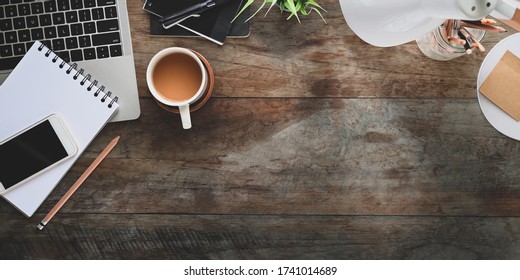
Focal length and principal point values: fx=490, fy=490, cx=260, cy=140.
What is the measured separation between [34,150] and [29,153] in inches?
0.4

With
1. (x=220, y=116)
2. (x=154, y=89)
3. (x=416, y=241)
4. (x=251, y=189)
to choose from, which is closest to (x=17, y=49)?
(x=154, y=89)

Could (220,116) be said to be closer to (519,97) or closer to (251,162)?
(251,162)

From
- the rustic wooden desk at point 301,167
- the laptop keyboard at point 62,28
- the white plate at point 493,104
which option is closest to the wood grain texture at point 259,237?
the rustic wooden desk at point 301,167

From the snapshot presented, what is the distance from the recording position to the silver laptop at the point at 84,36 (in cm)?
87

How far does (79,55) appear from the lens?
2.88 ft

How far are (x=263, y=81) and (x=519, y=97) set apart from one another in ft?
1.48

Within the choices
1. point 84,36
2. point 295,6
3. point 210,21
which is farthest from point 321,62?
point 84,36

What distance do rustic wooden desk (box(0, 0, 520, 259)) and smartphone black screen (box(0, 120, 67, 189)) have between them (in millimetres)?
48

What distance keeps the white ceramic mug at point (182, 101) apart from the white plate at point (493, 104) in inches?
19.3

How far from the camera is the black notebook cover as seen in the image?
2.85 feet

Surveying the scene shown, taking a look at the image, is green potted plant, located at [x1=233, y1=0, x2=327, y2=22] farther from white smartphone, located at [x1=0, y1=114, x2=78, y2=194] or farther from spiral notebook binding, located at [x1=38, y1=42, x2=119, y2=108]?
white smartphone, located at [x1=0, y1=114, x2=78, y2=194]

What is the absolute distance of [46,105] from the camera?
887 millimetres

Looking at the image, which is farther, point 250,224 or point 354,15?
point 250,224
